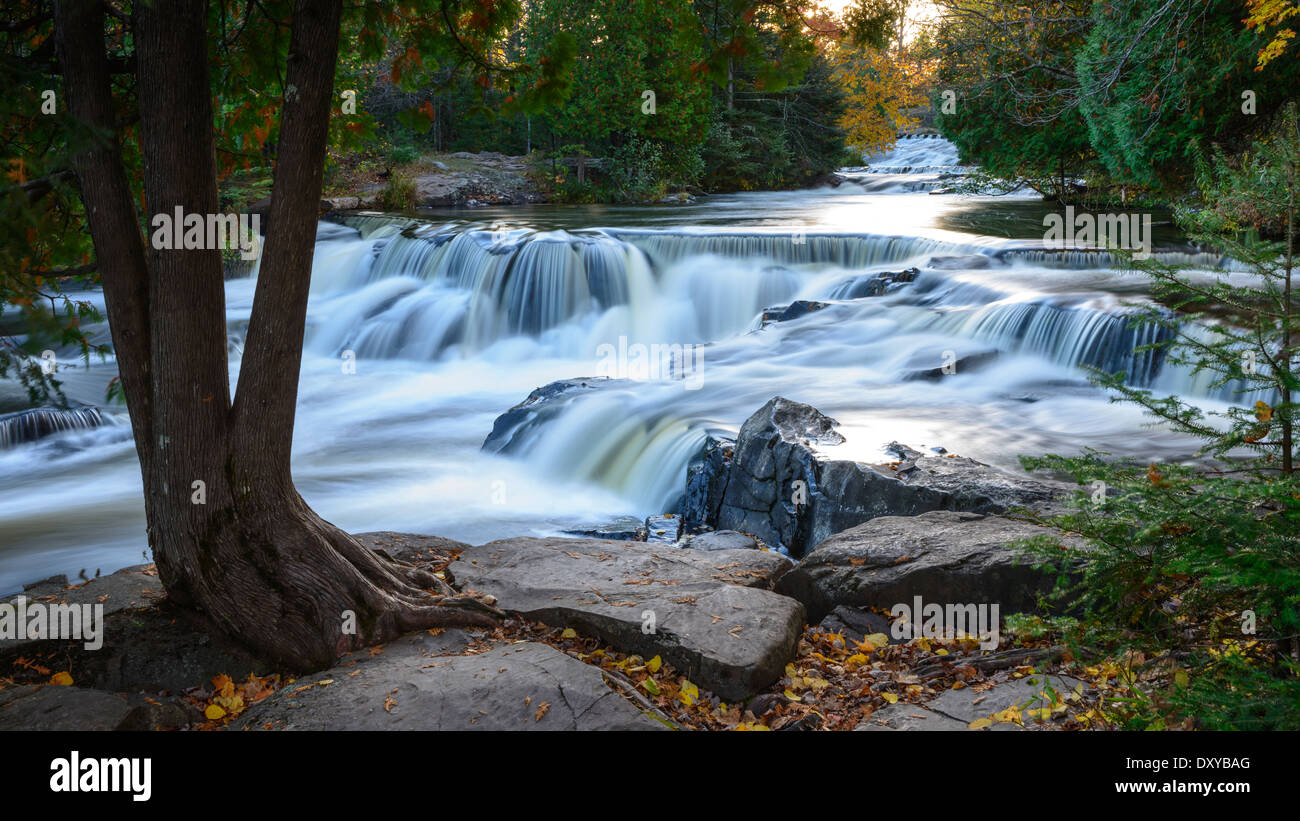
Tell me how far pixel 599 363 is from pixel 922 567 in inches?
397

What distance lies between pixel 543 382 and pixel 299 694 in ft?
33.0

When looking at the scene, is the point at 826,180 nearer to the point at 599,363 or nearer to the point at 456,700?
the point at 599,363

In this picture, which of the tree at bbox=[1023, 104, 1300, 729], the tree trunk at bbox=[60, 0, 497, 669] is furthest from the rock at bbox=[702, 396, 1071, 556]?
the tree trunk at bbox=[60, 0, 497, 669]

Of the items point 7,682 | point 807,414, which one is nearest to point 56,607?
point 7,682

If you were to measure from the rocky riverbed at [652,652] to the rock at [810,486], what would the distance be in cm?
3

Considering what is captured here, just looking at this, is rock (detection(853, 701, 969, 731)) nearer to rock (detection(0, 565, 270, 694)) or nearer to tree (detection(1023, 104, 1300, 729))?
tree (detection(1023, 104, 1300, 729))

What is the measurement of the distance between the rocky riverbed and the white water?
6.38ft

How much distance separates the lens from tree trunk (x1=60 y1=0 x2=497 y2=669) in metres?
3.91

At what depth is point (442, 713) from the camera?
3.58m

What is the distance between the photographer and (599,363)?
1466 cm

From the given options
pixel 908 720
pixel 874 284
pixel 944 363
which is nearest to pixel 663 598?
pixel 908 720

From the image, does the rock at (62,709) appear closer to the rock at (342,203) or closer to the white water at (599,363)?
the white water at (599,363)

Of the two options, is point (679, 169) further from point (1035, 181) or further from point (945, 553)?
point (945, 553)
